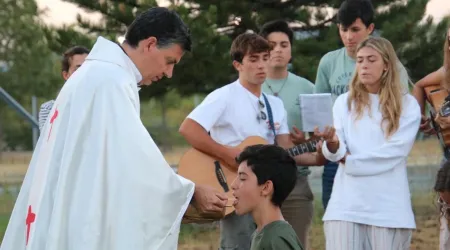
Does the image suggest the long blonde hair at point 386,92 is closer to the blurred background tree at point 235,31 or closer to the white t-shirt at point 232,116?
the white t-shirt at point 232,116

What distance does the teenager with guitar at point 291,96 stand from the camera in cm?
656

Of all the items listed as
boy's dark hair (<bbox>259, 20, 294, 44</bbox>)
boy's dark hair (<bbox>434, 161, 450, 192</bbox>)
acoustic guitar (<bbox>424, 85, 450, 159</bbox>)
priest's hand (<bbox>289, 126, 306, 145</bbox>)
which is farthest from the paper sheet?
boy's dark hair (<bbox>259, 20, 294, 44</bbox>)

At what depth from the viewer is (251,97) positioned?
622cm

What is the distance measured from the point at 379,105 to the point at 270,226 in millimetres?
1433

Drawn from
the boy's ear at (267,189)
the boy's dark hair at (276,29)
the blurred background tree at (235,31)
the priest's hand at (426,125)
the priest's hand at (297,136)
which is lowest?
the boy's ear at (267,189)

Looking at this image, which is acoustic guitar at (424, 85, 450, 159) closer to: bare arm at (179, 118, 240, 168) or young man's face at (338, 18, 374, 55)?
young man's face at (338, 18, 374, 55)

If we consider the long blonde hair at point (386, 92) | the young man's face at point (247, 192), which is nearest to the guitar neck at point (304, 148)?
the long blonde hair at point (386, 92)

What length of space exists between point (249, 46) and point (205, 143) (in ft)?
2.38

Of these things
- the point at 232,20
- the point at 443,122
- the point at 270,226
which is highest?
the point at 232,20

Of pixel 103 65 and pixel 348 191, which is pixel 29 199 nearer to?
pixel 103 65

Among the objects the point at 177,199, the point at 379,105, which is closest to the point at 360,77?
the point at 379,105

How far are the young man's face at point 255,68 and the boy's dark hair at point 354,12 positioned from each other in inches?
27.9

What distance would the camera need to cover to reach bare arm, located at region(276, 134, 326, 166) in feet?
20.1

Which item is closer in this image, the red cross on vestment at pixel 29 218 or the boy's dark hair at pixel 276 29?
the red cross on vestment at pixel 29 218
